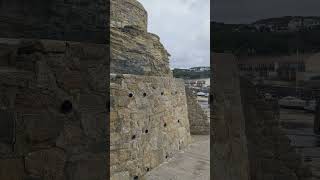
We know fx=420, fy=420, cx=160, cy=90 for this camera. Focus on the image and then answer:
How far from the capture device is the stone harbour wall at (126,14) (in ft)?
51.9

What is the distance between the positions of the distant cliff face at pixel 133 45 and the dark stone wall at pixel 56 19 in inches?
368

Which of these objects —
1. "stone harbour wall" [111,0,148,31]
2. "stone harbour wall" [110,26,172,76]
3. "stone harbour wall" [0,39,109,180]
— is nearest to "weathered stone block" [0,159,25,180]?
"stone harbour wall" [0,39,109,180]

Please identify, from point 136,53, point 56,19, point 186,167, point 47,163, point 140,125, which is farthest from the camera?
point 136,53

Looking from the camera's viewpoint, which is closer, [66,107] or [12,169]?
[12,169]

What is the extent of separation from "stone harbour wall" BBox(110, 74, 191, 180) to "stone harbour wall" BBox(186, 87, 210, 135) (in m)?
4.93

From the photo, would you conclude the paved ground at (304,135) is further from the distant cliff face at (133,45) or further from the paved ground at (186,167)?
the distant cliff face at (133,45)

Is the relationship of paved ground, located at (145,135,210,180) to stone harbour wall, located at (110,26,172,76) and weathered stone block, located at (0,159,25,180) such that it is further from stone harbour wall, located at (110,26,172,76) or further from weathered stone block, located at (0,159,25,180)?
weathered stone block, located at (0,159,25,180)

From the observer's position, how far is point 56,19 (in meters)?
3.25

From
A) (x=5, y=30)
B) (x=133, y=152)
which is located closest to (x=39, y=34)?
(x=5, y=30)

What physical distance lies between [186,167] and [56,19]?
8636mm

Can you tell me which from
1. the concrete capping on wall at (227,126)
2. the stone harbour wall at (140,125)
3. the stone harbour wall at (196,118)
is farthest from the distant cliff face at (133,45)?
the concrete capping on wall at (227,126)

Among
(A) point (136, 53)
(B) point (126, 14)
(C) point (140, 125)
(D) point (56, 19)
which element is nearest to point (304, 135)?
(D) point (56, 19)

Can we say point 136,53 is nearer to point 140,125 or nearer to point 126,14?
point 126,14

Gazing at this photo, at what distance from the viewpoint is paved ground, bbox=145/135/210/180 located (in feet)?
33.7
